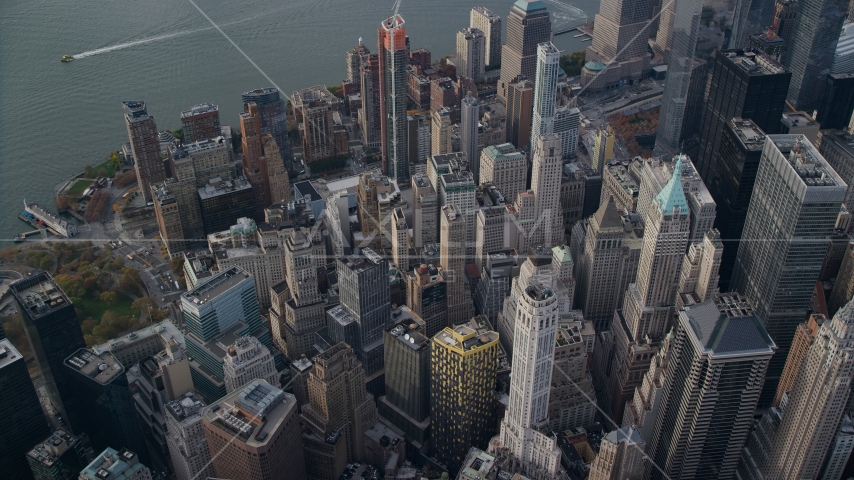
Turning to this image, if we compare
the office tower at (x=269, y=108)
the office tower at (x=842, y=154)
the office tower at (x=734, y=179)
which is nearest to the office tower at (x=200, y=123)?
the office tower at (x=269, y=108)

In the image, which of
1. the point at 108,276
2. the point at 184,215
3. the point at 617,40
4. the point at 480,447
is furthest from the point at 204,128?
the point at 617,40

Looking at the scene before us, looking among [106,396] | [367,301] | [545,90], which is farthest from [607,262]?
[106,396]

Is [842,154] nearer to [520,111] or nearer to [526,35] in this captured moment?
[520,111]

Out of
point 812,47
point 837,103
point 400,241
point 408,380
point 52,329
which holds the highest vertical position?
point 812,47

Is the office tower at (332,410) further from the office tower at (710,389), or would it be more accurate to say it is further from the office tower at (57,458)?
the office tower at (710,389)

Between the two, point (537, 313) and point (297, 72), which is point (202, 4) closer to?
point (297, 72)
